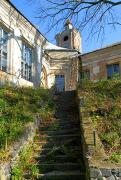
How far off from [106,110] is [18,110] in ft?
9.95

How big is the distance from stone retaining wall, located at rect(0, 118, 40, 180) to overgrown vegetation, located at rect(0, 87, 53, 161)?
15 cm

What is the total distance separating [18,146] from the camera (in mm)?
8164

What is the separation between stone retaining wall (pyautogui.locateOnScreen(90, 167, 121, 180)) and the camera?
6.06 metres

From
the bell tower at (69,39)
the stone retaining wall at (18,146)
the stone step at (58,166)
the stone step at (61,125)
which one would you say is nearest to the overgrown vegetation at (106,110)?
the stone step at (61,125)

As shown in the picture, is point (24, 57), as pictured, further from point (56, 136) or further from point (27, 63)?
point (56, 136)

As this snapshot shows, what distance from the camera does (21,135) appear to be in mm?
8570

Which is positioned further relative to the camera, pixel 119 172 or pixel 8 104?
pixel 8 104

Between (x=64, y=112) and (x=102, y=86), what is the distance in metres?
2.03

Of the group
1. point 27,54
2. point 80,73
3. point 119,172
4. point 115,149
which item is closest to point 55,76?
point 80,73

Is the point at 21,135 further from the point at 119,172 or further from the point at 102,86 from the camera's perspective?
the point at 102,86

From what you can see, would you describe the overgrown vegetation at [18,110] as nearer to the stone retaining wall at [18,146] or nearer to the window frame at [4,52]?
the stone retaining wall at [18,146]

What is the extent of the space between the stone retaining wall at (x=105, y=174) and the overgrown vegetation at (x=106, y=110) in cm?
53

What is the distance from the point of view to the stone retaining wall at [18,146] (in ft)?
23.0

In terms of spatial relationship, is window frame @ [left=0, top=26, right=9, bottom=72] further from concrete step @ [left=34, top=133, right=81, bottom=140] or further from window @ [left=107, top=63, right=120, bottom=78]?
window @ [left=107, top=63, right=120, bottom=78]
